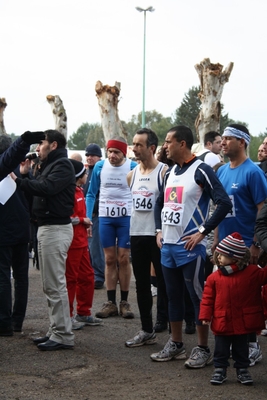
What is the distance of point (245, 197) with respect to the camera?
6.66 m

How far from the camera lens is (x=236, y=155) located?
6.79m

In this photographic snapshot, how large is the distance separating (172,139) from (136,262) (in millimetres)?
1497

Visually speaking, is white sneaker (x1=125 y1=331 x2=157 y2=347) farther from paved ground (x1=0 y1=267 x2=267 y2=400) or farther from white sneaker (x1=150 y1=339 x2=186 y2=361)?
white sneaker (x1=150 y1=339 x2=186 y2=361)

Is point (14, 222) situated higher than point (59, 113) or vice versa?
point (59, 113)

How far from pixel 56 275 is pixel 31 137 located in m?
1.43

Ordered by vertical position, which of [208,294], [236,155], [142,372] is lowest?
[142,372]

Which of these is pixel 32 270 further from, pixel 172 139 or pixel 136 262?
pixel 172 139

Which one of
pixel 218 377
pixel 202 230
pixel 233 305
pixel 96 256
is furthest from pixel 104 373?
pixel 96 256

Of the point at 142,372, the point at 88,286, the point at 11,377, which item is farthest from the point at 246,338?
the point at 88,286

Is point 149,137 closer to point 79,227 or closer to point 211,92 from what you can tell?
point 79,227

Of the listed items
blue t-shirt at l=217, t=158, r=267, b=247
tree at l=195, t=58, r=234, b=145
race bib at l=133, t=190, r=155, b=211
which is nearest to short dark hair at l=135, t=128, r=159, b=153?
race bib at l=133, t=190, r=155, b=211

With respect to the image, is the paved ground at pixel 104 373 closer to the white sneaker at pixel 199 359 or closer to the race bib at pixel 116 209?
the white sneaker at pixel 199 359

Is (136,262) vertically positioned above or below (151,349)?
above

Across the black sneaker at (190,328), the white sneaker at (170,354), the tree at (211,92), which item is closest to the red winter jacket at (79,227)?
the black sneaker at (190,328)
